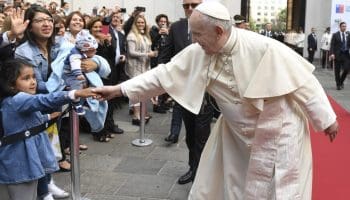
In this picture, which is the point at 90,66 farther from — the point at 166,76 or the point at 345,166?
the point at 345,166

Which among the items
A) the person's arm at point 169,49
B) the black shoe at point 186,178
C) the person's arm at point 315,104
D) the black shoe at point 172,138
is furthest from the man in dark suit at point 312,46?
the person's arm at point 315,104

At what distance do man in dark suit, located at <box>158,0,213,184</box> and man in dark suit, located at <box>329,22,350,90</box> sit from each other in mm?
9591

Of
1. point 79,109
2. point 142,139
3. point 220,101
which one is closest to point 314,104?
point 220,101

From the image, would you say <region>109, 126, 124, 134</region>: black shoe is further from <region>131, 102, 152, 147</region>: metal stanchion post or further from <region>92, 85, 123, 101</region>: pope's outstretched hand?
<region>92, 85, 123, 101</region>: pope's outstretched hand

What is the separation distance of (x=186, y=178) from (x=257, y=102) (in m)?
2.53

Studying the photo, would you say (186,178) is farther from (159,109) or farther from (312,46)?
(312,46)

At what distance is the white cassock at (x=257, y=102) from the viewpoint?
9.61 ft

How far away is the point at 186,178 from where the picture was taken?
5.27 meters

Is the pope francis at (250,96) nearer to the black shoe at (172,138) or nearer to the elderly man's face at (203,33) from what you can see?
the elderly man's face at (203,33)

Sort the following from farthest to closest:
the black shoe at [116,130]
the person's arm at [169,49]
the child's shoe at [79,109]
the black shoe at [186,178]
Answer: the black shoe at [116,130]
the person's arm at [169,49]
the black shoe at [186,178]
the child's shoe at [79,109]

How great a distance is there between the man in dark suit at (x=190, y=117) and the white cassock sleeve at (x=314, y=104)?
1808 mm

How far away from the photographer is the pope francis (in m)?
2.91

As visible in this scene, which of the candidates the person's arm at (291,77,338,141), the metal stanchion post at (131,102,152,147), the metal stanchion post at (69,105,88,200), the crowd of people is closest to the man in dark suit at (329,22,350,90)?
the metal stanchion post at (131,102,152,147)

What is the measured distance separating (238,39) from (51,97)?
1.33 metres
